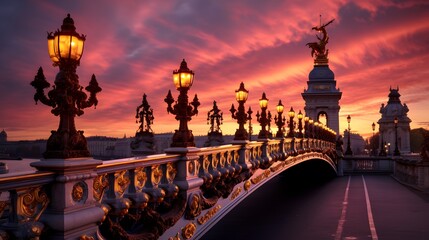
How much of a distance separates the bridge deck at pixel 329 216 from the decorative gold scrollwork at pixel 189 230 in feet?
36.6

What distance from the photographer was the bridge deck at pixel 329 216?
81.7 feet

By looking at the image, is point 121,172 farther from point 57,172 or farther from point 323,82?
point 323,82

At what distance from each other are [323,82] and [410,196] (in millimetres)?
58891

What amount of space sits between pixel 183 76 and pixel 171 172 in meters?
2.47

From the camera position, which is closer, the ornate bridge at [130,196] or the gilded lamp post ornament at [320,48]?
the ornate bridge at [130,196]

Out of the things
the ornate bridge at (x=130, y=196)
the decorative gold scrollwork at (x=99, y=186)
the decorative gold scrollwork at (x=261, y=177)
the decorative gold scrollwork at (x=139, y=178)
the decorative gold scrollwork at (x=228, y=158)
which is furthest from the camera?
the decorative gold scrollwork at (x=261, y=177)

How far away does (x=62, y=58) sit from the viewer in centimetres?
724

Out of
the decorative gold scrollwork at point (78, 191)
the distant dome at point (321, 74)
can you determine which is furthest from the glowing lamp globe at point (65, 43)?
the distant dome at point (321, 74)

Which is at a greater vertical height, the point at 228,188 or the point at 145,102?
the point at 145,102

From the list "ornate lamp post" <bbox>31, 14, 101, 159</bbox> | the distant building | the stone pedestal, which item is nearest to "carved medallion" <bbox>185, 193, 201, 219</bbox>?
the stone pedestal

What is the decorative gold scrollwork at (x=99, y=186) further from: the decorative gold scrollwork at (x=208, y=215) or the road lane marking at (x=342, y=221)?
the road lane marking at (x=342, y=221)

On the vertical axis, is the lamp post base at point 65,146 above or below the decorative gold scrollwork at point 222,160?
above

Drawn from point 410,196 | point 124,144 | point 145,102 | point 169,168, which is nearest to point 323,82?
point 410,196

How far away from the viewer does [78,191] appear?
735 cm
